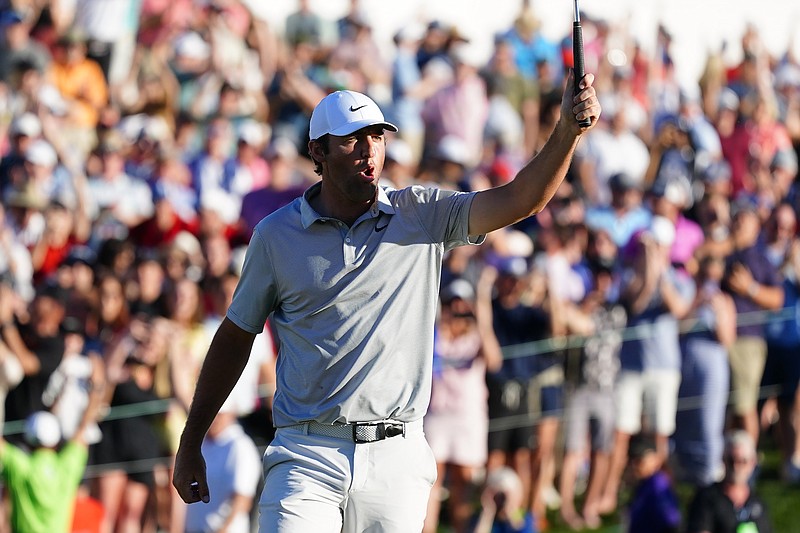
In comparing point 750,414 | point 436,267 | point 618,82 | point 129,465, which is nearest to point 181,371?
point 129,465

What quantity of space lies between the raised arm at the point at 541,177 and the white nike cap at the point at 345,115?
428 millimetres

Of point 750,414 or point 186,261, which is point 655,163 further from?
point 186,261

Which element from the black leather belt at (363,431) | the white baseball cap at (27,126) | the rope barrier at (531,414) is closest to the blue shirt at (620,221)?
the rope barrier at (531,414)

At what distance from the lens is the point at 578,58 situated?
16.4 feet

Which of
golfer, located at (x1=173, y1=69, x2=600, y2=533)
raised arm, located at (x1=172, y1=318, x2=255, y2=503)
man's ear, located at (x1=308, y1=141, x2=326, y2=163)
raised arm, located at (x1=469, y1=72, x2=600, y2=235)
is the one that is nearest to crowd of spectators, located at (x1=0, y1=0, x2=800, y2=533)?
raised arm, located at (x1=172, y1=318, x2=255, y2=503)

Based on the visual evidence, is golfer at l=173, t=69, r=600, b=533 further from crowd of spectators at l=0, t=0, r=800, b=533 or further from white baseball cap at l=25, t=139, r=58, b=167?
white baseball cap at l=25, t=139, r=58, b=167

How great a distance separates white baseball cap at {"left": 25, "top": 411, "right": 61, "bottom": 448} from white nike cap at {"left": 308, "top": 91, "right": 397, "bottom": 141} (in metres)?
4.91

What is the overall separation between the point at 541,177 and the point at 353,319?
2.60 ft

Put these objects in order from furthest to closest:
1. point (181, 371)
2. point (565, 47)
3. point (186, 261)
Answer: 1. point (565, 47)
2. point (186, 261)
3. point (181, 371)

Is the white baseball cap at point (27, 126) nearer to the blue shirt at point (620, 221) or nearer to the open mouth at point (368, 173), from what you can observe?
the blue shirt at point (620, 221)

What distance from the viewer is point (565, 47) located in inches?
653

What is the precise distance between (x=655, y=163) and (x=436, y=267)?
9300 mm

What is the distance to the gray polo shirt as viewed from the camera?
5293 millimetres

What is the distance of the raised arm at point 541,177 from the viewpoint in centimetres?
493
